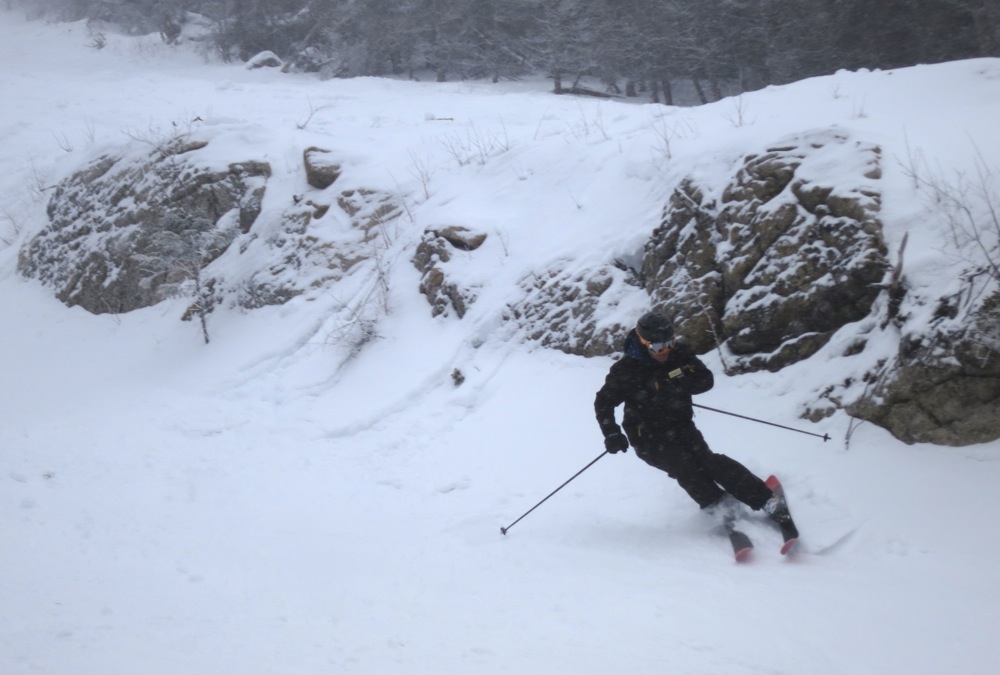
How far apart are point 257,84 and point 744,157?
19907mm

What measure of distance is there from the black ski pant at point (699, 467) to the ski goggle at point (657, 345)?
1.87ft

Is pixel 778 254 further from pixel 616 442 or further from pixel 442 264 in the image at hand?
pixel 442 264

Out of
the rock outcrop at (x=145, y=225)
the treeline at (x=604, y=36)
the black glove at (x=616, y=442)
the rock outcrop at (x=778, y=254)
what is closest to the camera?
the black glove at (x=616, y=442)

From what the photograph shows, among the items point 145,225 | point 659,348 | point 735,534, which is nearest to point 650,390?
point 659,348

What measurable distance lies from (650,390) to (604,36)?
62.7 ft

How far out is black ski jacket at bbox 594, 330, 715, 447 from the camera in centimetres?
453

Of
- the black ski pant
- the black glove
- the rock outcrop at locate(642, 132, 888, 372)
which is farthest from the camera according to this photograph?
the rock outcrop at locate(642, 132, 888, 372)

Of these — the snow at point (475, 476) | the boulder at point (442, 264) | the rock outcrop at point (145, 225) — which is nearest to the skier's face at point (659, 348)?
the snow at point (475, 476)

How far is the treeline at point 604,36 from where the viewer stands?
14.4 m

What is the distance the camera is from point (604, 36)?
20641 mm

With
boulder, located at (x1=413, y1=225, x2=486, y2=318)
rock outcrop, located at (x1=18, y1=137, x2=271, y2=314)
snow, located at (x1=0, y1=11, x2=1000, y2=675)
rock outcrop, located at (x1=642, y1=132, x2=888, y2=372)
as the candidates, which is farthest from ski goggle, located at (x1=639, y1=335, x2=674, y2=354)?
rock outcrop, located at (x1=18, y1=137, x2=271, y2=314)

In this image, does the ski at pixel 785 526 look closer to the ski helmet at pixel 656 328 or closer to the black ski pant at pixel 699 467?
the black ski pant at pixel 699 467

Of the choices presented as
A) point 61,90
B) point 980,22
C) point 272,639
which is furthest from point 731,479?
point 61,90

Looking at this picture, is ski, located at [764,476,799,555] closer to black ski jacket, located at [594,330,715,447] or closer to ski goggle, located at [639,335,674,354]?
black ski jacket, located at [594,330,715,447]
